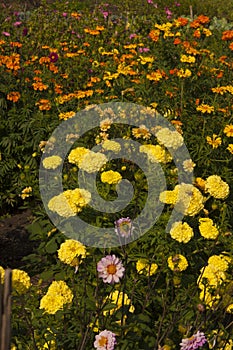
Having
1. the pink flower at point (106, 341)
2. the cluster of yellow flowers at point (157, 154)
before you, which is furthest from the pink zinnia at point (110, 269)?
the cluster of yellow flowers at point (157, 154)

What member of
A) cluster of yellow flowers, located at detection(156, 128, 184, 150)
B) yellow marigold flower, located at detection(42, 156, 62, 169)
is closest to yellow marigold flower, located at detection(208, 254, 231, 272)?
cluster of yellow flowers, located at detection(156, 128, 184, 150)

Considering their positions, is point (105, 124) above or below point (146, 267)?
below

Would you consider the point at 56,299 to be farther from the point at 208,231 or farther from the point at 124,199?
the point at 124,199

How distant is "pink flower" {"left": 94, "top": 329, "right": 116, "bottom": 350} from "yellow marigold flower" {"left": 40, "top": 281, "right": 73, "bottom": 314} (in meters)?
0.31

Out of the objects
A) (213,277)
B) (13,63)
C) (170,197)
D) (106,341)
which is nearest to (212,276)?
(213,277)

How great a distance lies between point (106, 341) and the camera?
6.17 feet

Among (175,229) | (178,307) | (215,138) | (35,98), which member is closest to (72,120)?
(35,98)

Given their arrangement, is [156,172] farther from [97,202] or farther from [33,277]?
[33,277]

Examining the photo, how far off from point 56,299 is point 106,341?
348 millimetres

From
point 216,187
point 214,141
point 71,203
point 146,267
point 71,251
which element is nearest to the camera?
point 71,251

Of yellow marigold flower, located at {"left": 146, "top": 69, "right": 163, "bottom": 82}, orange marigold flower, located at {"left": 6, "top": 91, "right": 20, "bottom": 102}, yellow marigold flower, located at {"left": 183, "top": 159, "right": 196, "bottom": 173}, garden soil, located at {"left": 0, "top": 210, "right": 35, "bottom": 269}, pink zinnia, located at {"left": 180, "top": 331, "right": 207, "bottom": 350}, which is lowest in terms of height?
garden soil, located at {"left": 0, "top": 210, "right": 35, "bottom": 269}

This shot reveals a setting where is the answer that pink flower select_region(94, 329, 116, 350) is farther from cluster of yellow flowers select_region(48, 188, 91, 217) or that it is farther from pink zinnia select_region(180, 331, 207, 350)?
cluster of yellow flowers select_region(48, 188, 91, 217)

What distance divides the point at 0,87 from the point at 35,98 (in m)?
0.30

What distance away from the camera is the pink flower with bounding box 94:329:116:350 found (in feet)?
6.12
